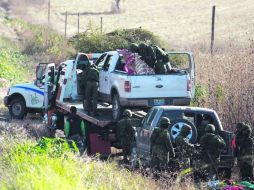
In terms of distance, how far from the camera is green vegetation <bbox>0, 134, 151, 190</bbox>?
33.0ft

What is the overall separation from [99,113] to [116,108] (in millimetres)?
1120

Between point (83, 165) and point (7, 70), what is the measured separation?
89.4ft

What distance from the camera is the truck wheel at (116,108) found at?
58.8ft

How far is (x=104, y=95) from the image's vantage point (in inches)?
749

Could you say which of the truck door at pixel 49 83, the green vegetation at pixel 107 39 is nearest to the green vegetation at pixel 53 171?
the truck door at pixel 49 83

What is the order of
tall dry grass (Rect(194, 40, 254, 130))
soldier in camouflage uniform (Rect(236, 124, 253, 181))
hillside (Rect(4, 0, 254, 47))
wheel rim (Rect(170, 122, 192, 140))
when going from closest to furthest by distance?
wheel rim (Rect(170, 122, 192, 140)) → soldier in camouflage uniform (Rect(236, 124, 253, 181)) → tall dry grass (Rect(194, 40, 254, 130)) → hillside (Rect(4, 0, 254, 47))

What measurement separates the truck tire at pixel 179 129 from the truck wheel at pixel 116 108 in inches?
134

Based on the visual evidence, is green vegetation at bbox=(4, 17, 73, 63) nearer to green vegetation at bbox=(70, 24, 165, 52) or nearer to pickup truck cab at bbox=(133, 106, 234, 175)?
green vegetation at bbox=(70, 24, 165, 52)

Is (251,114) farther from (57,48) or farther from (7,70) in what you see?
(57,48)

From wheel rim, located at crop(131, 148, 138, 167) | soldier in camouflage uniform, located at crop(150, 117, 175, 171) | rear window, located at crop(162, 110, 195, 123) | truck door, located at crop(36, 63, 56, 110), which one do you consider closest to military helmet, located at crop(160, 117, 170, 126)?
soldier in camouflage uniform, located at crop(150, 117, 175, 171)

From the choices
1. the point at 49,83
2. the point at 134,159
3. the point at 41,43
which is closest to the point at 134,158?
the point at 134,159

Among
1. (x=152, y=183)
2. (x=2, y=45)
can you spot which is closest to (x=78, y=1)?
(x=2, y=45)

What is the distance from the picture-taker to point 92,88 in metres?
18.6

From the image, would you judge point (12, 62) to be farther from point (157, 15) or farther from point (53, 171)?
point (53, 171)
